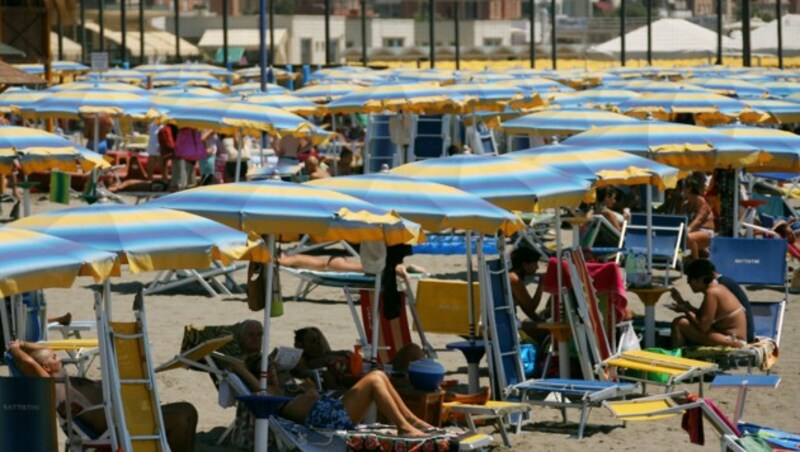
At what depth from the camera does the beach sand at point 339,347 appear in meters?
9.62

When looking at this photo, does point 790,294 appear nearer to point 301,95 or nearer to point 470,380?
point 470,380

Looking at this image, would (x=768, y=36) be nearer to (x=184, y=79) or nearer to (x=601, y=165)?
(x=184, y=79)

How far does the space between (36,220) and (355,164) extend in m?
20.3

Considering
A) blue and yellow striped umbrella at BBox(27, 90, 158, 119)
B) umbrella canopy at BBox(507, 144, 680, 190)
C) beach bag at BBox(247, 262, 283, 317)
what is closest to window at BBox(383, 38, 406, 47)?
blue and yellow striped umbrella at BBox(27, 90, 158, 119)

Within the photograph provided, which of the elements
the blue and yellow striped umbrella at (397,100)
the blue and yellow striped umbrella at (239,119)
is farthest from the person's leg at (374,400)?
the blue and yellow striped umbrella at (397,100)

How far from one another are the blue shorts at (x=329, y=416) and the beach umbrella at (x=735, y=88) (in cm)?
1918

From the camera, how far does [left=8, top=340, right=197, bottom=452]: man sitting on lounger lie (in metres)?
8.02

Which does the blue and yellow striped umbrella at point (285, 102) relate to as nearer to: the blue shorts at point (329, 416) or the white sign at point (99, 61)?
the white sign at point (99, 61)

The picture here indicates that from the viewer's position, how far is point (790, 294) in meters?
15.9

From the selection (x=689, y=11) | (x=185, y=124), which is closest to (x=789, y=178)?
(x=185, y=124)

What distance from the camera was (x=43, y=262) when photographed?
22.0 ft

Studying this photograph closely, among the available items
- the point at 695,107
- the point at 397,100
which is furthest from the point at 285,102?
the point at 695,107

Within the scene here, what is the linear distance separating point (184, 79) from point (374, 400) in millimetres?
28551

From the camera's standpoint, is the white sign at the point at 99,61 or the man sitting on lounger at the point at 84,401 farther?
the white sign at the point at 99,61
